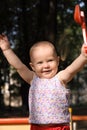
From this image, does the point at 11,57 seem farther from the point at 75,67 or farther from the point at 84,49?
the point at 84,49

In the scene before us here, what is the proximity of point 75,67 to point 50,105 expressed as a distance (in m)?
0.27

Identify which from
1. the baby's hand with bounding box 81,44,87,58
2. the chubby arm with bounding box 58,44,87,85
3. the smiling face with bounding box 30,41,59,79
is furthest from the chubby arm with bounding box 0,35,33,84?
the baby's hand with bounding box 81,44,87,58

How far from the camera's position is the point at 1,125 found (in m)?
4.33

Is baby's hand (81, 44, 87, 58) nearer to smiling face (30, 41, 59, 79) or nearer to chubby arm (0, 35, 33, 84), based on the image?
smiling face (30, 41, 59, 79)

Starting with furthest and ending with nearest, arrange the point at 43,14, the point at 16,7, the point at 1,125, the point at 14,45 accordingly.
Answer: the point at 14,45 < the point at 16,7 < the point at 43,14 < the point at 1,125

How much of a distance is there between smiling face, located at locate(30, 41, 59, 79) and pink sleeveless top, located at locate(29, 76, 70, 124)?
0.23ft

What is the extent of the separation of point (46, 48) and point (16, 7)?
598 inches

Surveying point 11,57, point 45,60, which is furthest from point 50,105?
point 11,57

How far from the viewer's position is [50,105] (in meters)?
2.40

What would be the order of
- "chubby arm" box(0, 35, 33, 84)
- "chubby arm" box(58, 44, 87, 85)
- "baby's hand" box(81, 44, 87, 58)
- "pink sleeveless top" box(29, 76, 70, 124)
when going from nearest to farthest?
"baby's hand" box(81, 44, 87, 58)
"chubby arm" box(58, 44, 87, 85)
"pink sleeveless top" box(29, 76, 70, 124)
"chubby arm" box(0, 35, 33, 84)

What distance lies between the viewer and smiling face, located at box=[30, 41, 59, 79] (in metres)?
2.44

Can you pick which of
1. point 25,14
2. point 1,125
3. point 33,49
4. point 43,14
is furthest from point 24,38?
point 33,49

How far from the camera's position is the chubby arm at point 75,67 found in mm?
2243

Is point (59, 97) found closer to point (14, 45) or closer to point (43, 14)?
point (43, 14)
